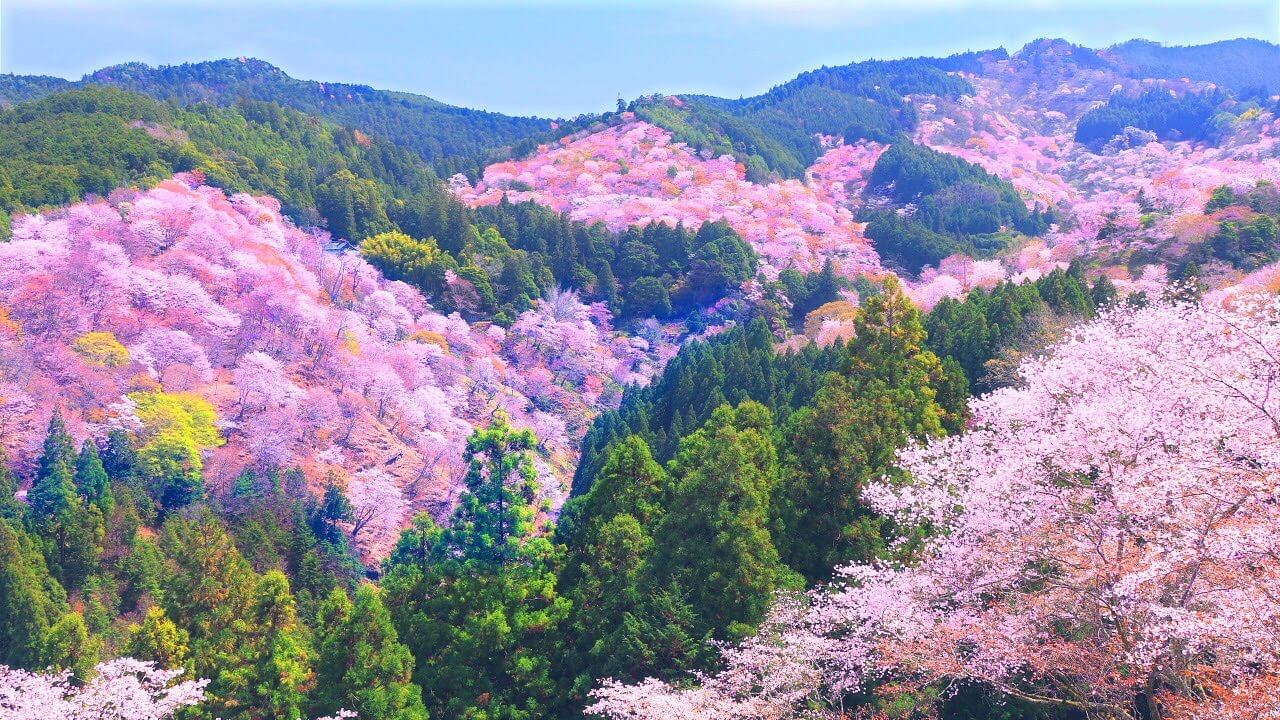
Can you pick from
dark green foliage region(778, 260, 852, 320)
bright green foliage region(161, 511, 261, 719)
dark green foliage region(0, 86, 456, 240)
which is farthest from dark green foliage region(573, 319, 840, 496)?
dark green foliage region(0, 86, 456, 240)

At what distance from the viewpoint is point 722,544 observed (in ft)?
61.2

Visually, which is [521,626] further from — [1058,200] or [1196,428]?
[1058,200]

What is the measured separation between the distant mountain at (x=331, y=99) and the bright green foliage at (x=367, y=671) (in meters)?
78.2

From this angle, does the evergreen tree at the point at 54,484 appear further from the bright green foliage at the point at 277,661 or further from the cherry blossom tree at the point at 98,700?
the cherry blossom tree at the point at 98,700

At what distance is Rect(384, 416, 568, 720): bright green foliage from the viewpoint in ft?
65.5

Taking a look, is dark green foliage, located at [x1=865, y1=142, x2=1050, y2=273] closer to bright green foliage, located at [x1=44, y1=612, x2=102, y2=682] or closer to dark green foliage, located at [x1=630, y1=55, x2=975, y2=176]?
dark green foliage, located at [x1=630, y1=55, x2=975, y2=176]

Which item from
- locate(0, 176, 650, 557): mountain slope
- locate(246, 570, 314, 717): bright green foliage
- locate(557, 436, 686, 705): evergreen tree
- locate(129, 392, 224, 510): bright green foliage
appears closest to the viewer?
locate(557, 436, 686, 705): evergreen tree

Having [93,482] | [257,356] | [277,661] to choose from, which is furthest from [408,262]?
[277,661]

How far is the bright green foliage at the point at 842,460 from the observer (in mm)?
20062

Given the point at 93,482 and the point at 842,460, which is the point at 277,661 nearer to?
the point at 842,460

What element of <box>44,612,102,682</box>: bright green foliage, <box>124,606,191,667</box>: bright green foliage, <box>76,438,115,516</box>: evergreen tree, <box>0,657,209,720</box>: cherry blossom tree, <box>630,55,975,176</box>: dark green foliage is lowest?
<box>44,612,102,682</box>: bright green foliage

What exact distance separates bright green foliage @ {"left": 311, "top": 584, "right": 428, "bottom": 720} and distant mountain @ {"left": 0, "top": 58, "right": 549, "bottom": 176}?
7824cm

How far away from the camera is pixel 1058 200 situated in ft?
295

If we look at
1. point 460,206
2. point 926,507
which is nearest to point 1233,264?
point 926,507
